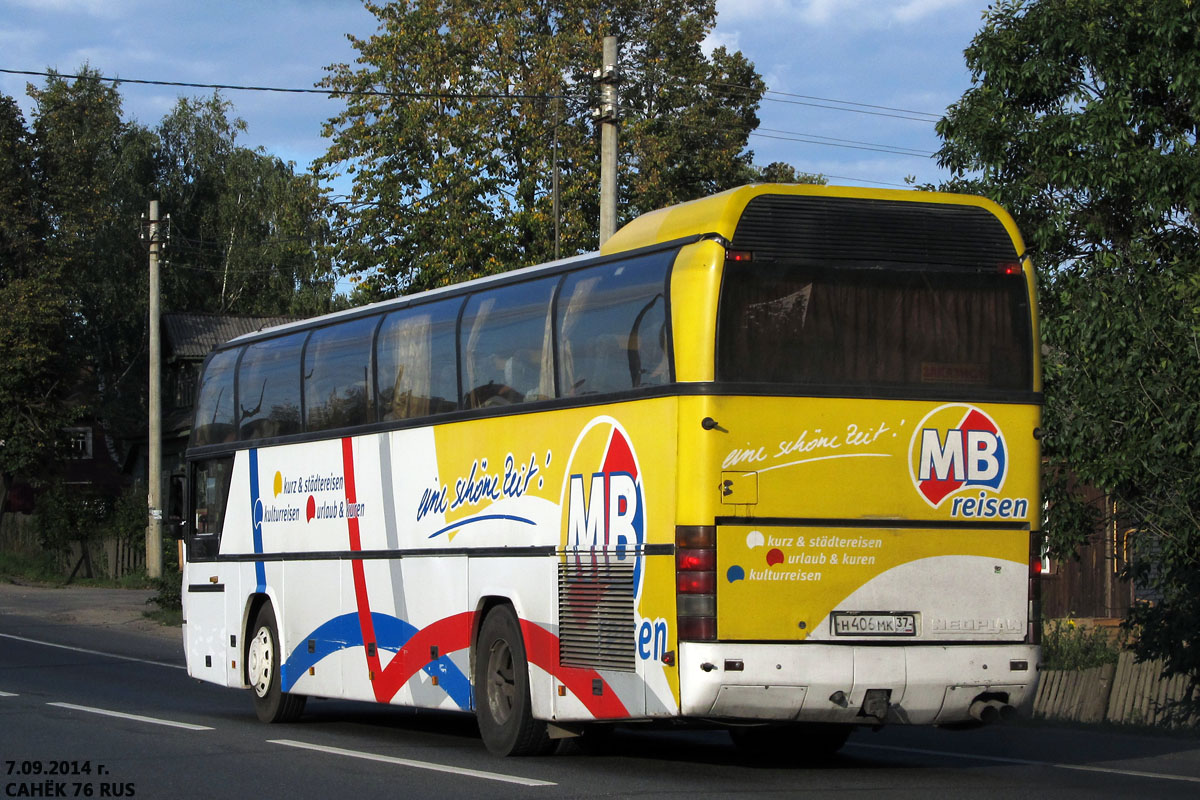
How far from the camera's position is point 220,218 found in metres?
70.8

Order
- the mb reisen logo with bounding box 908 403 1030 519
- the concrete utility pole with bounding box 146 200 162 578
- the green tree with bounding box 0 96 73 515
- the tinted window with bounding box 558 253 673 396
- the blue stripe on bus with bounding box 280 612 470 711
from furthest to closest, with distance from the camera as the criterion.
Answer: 1. the green tree with bounding box 0 96 73 515
2. the concrete utility pole with bounding box 146 200 162 578
3. the blue stripe on bus with bounding box 280 612 470 711
4. the mb reisen logo with bounding box 908 403 1030 519
5. the tinted window with bounding box 558 253 673 396

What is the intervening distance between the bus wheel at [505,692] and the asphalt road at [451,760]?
0.21 meters

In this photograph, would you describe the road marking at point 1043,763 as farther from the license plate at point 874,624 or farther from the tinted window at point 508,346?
the tinted window at point 508,346

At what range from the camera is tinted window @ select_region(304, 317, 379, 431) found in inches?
575

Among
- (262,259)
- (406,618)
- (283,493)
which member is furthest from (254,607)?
(262,259)

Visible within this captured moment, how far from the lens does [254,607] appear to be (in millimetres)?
16859

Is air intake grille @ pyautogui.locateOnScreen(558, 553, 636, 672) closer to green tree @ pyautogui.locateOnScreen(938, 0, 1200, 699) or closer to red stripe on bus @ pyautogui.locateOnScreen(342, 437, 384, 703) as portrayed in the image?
red stripe on bus @ pyautogui.locateOnScreen(342, 437, 384, 703)

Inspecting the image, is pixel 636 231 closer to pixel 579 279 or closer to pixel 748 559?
pixel 579 279

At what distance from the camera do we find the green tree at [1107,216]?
14.9 meters

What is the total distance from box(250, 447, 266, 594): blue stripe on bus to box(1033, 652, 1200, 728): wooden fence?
768 cm

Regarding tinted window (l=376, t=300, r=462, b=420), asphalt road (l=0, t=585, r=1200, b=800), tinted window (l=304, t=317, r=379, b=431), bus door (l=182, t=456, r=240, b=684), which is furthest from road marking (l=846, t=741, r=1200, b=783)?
bus door (l=182, t=456, r=240, b=684)

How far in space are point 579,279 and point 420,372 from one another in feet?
7.95

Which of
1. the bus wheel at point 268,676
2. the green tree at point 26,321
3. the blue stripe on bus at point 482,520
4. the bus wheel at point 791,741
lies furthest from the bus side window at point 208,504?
the green tree at point 26,321

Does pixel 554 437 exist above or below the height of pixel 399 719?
above
